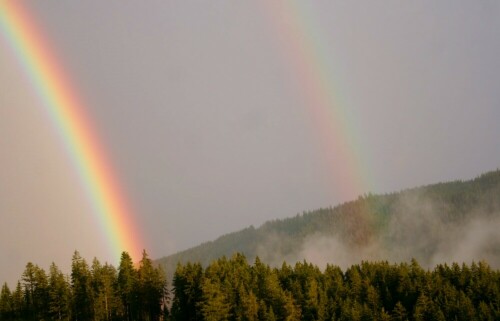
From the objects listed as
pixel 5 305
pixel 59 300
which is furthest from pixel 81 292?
pixel 5 305

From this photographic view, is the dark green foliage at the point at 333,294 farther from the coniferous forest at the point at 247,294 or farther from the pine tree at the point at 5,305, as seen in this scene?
the pine tree at the point at 5,305

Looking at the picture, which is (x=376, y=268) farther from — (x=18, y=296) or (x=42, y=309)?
(x=18, y=296)

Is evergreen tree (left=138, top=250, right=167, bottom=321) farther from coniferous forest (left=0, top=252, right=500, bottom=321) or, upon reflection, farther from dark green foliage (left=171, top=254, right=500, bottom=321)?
dark green foliage (left=171, top=254, right=500, bottom=321)

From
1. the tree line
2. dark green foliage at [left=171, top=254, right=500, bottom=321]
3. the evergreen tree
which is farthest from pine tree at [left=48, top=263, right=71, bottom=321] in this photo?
dark green foliage at [left=171, top=254, right=500, bottom=321]

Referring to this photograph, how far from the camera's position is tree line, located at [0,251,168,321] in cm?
9669

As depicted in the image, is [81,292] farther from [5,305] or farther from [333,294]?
[333,294]

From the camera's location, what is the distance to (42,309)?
103438mm

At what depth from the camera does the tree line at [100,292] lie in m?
96.7

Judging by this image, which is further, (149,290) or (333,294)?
(333,294)

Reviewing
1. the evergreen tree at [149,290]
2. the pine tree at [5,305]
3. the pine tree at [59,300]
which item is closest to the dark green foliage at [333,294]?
the evergreen tree at [149,290]

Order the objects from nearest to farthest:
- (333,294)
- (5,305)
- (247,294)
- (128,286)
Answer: (247,294) → (128,286) → (333,294) → (5,305)

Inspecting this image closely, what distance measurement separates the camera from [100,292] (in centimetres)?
9694

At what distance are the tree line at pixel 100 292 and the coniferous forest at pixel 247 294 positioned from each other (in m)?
0.17

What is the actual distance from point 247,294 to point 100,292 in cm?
→ 2560
